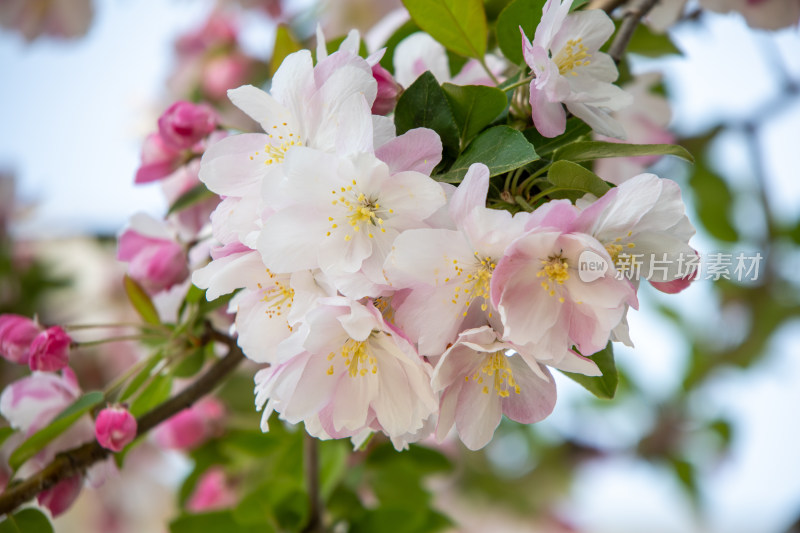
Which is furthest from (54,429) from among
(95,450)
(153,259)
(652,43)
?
(652,43)

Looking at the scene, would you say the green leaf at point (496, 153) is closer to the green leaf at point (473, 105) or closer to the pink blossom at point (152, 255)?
the green leaf at point (473, 105)

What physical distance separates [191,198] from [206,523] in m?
0.38

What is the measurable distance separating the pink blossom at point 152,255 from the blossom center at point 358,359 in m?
→ 0.25

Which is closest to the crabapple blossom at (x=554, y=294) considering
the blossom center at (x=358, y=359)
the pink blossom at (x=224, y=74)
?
the blossom center at (x=358, y=359)

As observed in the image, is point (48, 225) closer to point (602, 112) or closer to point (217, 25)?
point (217, 25)

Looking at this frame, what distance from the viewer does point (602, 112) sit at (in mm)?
510

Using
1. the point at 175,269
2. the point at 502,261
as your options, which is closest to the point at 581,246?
the point at 502,261

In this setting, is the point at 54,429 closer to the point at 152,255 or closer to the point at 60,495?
the point at 60,495

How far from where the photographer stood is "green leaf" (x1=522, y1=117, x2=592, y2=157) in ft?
1.74

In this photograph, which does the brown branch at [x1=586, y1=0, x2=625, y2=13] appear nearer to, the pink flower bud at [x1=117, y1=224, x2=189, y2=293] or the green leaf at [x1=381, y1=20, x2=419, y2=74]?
the green leaf at [x1=381, y1=20, x2=419, y2=74]

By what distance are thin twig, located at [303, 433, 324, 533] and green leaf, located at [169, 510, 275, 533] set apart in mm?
81

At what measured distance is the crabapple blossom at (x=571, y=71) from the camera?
47cm

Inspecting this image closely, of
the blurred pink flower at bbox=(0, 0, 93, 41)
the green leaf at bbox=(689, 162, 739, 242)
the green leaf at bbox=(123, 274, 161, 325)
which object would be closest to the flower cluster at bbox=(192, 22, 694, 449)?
the green leaf at bbox=(123, 274, 161, 325)

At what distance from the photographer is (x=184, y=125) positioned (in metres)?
0.64
